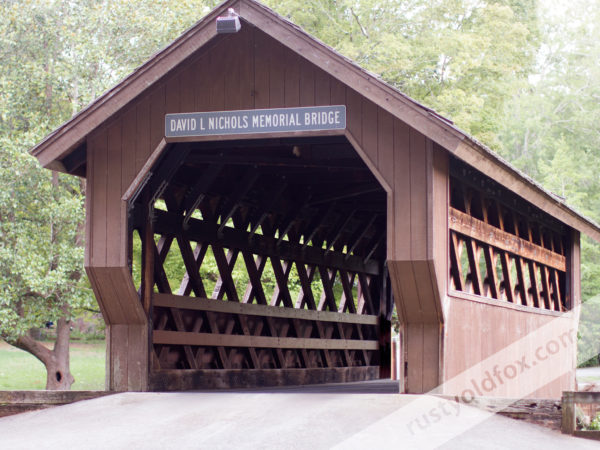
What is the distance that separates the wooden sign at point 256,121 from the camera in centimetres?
952

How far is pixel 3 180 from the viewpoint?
1833cm

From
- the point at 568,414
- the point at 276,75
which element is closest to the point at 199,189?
the point at 276,75

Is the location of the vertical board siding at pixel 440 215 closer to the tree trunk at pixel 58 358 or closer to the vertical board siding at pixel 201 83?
the vertical board siding at pixel 201 83

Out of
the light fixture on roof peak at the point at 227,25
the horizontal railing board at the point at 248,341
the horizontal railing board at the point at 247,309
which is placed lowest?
the horizontal railing board at the point at 248,341

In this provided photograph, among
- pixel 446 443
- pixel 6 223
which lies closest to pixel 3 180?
pixel 6 223

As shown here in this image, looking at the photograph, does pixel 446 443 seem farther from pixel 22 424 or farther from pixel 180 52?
pixel 180 52

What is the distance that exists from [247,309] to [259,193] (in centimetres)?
170

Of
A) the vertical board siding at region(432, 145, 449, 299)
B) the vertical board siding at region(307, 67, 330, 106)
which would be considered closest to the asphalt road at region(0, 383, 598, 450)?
the vertical board siding at region(432, 145, 449, 299)

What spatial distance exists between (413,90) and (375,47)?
215cm

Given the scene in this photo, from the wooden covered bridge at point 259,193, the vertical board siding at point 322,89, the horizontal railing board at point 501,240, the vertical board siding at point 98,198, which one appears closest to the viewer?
the wooden covered bridge at point 259,193

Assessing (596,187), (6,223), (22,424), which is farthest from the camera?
(596,187)

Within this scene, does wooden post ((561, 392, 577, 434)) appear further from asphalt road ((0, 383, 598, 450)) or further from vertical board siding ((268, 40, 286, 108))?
vertical board siding ((268, 40, 286, 108))

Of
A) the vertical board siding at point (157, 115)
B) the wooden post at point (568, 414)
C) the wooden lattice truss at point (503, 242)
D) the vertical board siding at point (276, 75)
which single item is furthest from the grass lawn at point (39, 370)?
the wooden post at point (568, 414)

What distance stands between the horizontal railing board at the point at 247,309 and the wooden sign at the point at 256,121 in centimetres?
218
